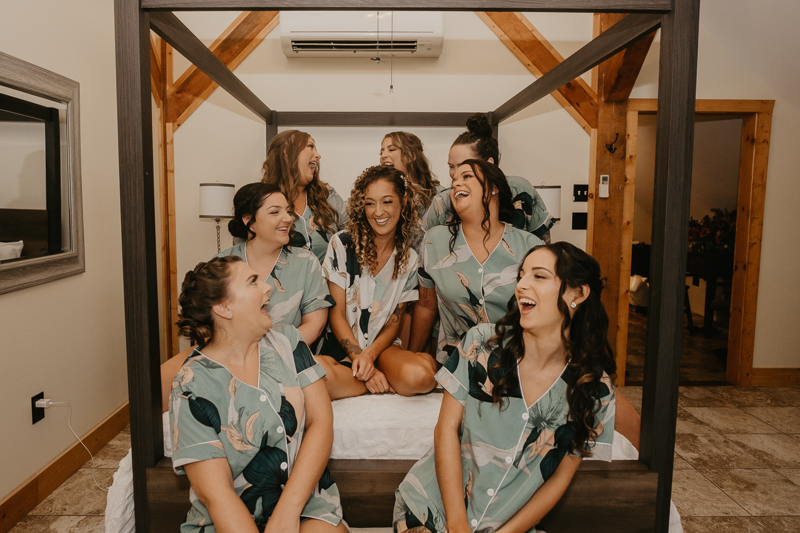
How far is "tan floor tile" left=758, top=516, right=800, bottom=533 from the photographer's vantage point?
7.05ft

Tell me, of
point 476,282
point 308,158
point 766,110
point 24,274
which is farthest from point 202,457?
point 766,110

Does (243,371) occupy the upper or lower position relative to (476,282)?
lower

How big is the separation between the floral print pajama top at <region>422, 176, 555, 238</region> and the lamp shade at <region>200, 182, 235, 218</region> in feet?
5.02

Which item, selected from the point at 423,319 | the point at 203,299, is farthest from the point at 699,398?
the point at 203,299

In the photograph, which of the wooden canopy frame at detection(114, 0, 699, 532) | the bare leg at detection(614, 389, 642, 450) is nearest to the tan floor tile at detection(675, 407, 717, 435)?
the bare leg at detection(614, 389, 642, 450)

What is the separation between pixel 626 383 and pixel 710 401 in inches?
23.0

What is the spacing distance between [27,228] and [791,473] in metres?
3.81

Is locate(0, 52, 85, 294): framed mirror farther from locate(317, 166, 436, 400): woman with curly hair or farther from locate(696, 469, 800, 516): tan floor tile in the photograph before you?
locate(696, 469, 800, 516): tan floor tile

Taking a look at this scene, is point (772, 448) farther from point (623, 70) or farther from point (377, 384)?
point (623, 70)

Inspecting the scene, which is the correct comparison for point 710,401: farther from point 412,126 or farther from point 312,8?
point 312,8

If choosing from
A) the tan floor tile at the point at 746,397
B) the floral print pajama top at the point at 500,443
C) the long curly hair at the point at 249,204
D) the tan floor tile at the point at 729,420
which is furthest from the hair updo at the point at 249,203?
the tan floor tile at the point at 746,397

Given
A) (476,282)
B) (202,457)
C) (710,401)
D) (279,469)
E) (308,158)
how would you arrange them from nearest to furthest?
(202,457), (279,469), (476,282), (308,158), (710,401)

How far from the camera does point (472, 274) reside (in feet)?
6.75

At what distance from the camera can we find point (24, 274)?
7.16ft
